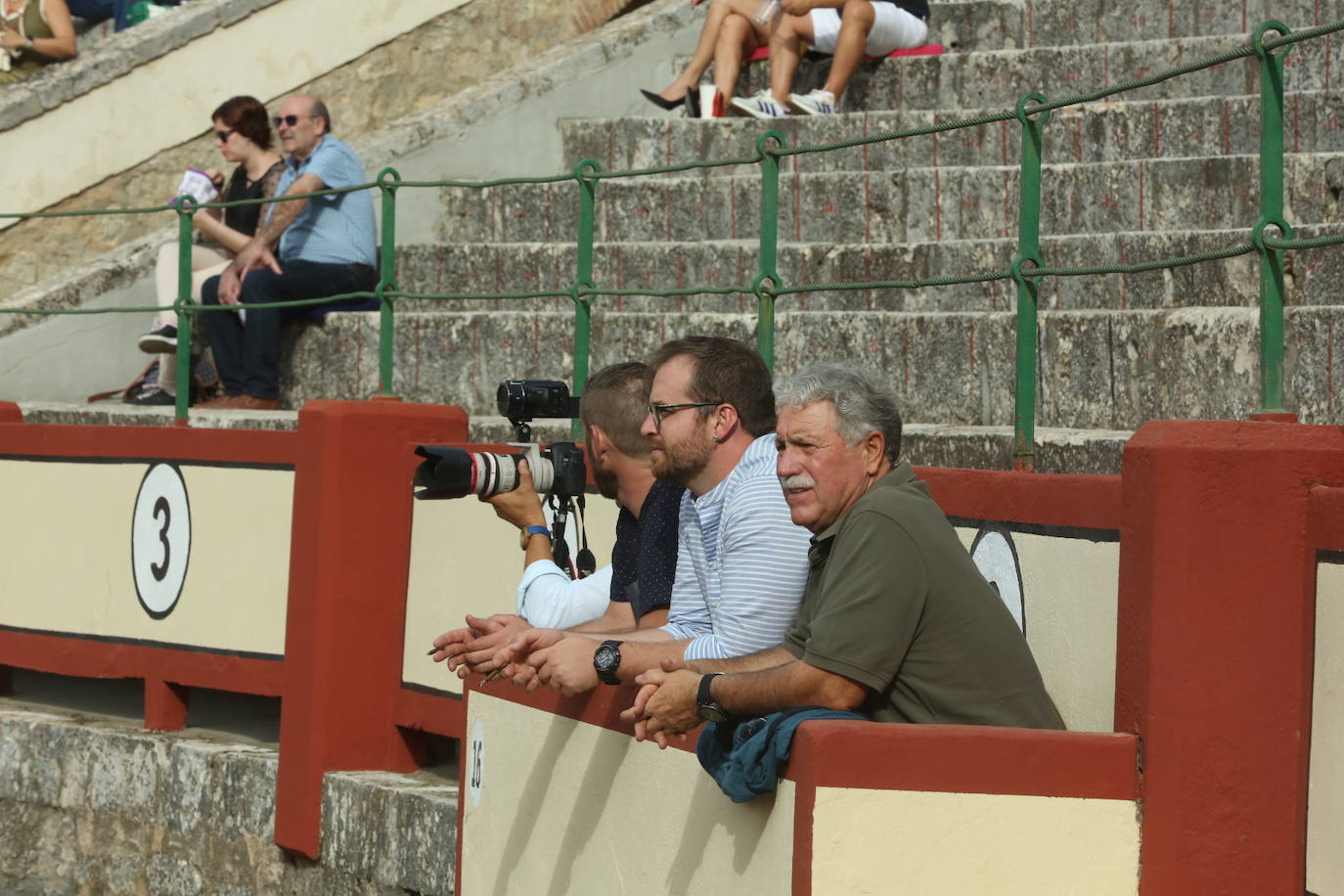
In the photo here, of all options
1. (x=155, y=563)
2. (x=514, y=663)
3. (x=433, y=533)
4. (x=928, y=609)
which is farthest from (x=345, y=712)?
(x=928, y=609)

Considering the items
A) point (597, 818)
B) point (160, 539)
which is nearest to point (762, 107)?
point (160, 539)

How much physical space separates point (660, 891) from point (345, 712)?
294 cm

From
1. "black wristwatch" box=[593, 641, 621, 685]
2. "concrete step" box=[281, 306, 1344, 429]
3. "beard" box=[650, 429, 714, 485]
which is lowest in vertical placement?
"black wristwatch" box=[593, 641, 621, 685]

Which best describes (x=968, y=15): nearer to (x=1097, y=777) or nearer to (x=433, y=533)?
(x=433, y=533)

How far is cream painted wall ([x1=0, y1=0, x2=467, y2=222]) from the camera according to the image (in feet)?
37.2

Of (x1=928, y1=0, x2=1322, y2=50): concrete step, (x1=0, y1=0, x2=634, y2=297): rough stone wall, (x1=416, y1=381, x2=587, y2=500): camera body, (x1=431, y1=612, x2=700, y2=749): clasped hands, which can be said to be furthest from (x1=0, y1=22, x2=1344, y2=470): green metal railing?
(x1=0, y1=0, x2=634, y2=297): rough stone wall

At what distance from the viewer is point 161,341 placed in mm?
8570

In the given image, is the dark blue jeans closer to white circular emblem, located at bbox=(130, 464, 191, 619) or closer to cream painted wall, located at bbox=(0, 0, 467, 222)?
cream painted wall, located at bbox=(0, 0, 467, 222)

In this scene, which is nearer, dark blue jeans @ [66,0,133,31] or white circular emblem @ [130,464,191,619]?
white circular emblem @ [130,464,191,619]

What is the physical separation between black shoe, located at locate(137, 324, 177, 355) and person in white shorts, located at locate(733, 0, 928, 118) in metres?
2.48

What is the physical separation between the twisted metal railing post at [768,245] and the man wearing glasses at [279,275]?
9.48ft

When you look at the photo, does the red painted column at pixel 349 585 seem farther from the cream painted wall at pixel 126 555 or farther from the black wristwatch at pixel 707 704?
the black wristwatch at pixel 707 704

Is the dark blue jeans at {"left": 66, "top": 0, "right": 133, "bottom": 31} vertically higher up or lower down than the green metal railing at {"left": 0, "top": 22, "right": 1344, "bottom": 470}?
higher up

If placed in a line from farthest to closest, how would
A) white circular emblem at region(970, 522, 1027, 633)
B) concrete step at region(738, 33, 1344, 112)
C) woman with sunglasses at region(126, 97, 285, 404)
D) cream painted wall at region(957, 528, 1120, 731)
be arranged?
woman with sunglasses at region(126, 97, 285, 404) → concrete step at region(738, 33, 1344, 112) → white circular emblem at region(970, 522, 1027, 633) → cream painted wall at region(957, 528, 1120, 731)
